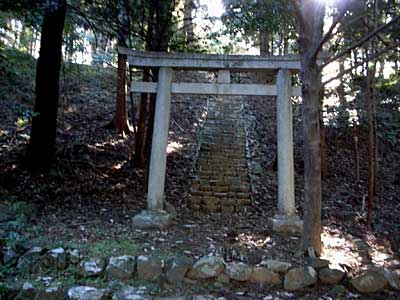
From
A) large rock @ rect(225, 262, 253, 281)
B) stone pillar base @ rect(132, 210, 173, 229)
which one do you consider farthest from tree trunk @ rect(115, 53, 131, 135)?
large rock @ rect(225, 262, 253, 281)

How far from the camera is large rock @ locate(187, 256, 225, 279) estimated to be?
4225 mm

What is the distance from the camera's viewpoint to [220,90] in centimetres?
593

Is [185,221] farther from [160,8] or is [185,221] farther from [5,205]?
[160,8]

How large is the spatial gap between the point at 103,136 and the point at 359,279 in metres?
7.15

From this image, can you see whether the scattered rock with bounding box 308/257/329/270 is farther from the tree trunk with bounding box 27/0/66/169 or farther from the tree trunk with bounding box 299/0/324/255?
the tree trunk with bounding box 27/0/66/169

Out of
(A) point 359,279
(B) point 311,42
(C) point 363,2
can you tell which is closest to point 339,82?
(C) point 363,2

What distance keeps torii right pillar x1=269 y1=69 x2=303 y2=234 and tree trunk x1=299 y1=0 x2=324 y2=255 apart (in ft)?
3.15

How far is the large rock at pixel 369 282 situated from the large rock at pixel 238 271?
1112mm

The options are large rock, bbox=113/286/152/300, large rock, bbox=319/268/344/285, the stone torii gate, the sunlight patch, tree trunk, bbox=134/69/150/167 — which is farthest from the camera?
the sunlight patch

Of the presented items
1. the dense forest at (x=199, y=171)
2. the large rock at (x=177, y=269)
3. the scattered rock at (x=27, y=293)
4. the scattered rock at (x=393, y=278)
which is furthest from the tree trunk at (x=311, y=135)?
the scattered rock at (x=27, y=293)

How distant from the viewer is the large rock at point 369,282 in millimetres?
4105

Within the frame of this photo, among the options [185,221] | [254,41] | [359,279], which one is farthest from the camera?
[254,41]

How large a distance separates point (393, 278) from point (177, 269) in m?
2.34

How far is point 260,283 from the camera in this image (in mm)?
4211
